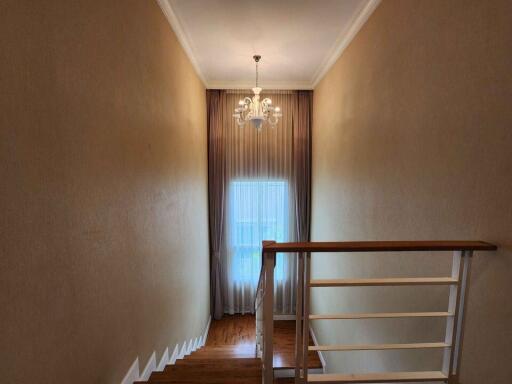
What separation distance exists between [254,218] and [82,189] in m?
3.53

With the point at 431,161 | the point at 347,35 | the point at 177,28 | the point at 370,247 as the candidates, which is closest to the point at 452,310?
the point at 370,247

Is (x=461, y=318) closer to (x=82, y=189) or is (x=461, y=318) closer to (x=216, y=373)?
(x=216, y=373)

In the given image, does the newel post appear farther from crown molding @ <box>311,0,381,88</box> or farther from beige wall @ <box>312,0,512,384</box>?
crown molding @ <box>311,0,381,88</box>

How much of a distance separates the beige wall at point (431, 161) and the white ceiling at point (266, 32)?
28 cm

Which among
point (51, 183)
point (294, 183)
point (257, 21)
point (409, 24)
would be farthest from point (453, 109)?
point (294, 183)

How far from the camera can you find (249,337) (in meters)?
4.25

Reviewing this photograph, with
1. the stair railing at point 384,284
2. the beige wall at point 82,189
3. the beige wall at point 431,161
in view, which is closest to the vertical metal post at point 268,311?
the stair railing at point 384,284

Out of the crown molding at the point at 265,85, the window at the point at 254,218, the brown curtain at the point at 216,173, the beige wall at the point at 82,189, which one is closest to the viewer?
the beige wall at the point at 82,189

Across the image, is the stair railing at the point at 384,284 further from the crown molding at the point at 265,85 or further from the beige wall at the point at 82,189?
the crown molding at the point at 265,85

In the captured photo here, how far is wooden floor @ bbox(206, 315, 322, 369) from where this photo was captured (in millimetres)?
3775

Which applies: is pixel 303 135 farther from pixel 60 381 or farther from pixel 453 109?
pixel 60 381

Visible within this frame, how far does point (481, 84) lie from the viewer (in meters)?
1.16

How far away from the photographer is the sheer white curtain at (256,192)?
4488mm

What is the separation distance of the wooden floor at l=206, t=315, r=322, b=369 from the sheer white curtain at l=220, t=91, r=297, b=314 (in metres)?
0.68
